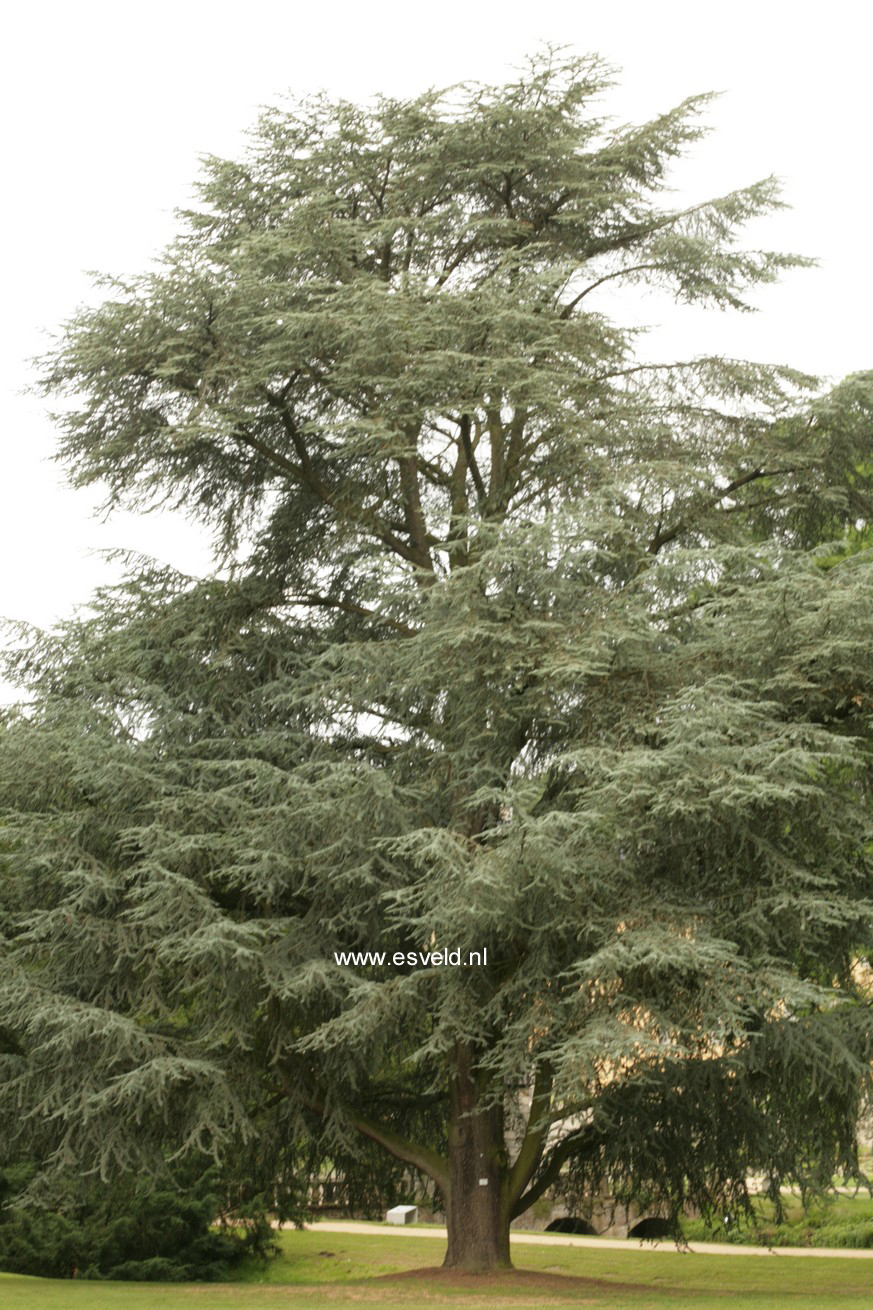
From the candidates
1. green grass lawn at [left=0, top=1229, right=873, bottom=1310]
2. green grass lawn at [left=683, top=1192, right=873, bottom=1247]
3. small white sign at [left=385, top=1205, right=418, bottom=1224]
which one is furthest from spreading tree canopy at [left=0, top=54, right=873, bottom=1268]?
small white sign at [left=385, top=1205, right=418, bottom=1224]

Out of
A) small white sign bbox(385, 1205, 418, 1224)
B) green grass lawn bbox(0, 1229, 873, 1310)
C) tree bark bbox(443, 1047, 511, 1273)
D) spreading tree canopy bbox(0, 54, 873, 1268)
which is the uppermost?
spreading tree canopy bbox(0, 54, 873, 1268)

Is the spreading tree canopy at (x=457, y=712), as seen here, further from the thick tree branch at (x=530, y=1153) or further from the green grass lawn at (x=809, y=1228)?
the green grass lawn at (x=809, y=1228)

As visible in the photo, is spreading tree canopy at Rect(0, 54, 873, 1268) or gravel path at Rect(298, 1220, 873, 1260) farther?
gravel path at Rect(298, 1220, 873, 1260)

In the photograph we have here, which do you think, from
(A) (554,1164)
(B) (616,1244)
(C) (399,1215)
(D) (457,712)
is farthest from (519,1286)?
(C) (399,1215)

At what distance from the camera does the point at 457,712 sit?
543 inches

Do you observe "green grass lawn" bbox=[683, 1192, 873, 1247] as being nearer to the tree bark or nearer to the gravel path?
the gravel path

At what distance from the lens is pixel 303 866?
13.7 metres

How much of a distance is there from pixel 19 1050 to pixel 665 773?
8262 millimetres

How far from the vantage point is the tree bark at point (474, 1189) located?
14.6 meters

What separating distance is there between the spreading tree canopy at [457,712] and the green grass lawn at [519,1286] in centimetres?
110

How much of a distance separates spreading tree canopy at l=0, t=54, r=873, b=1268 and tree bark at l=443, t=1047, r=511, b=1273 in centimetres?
4

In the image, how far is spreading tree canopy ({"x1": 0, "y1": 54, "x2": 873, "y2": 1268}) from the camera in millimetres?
12250

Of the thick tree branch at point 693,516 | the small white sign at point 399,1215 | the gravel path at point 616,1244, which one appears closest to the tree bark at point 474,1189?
the gravel path at point 616,1244

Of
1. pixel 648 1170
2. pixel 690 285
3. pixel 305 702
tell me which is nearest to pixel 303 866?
pixel 305 702
